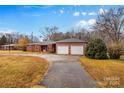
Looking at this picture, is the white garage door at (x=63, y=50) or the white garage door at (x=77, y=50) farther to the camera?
the white garage door at (x=63, y=50)

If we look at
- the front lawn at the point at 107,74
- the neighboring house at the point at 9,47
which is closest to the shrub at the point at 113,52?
the front lawn at the point at 107,74

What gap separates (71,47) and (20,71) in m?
1.79

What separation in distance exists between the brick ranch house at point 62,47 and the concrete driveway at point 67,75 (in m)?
0.19

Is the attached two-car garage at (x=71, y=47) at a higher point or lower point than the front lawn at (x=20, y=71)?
higher

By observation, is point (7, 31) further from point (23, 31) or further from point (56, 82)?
point (56, 82)

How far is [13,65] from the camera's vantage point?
19.9 ft

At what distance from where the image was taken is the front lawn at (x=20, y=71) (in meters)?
5.25

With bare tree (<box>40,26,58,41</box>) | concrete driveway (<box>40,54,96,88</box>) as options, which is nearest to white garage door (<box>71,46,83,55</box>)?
concrete driveway (<box>40,54,96,88</box>)

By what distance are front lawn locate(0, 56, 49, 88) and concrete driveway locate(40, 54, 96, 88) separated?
0.28 meters

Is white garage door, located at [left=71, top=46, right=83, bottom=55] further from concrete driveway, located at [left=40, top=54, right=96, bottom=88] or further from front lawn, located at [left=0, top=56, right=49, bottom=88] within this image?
front lawn, located at [left=0, top=56, right=49, bottom=88]

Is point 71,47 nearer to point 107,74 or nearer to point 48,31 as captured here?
point 48,31

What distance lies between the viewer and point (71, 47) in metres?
6.62

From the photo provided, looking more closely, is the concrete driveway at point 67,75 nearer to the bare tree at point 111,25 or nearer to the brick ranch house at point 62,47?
the brick ranch house at point 62,47
